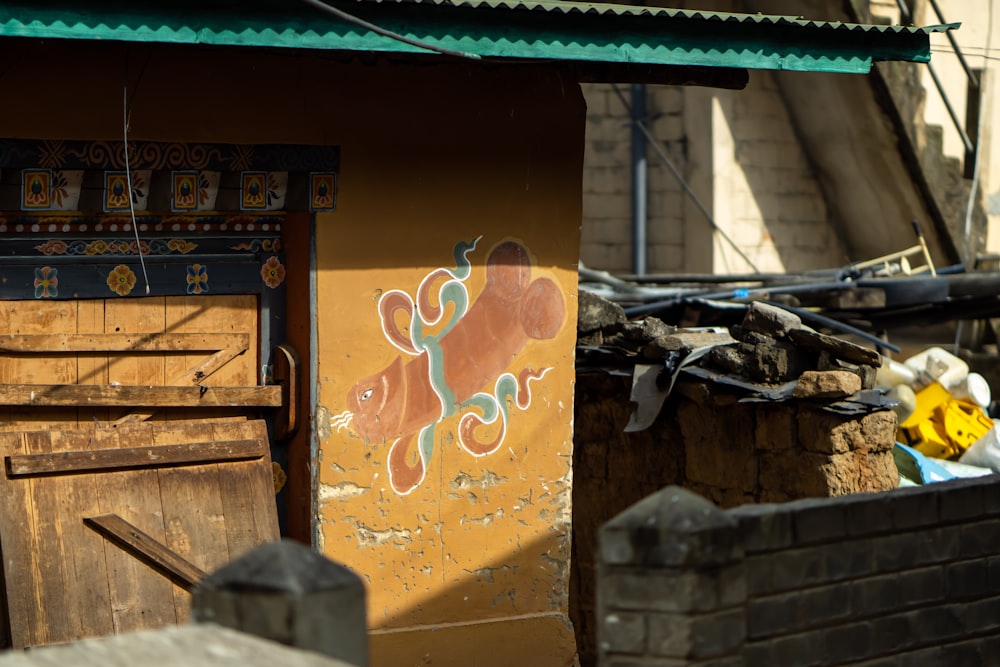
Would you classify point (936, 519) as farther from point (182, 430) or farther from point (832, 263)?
point (832, 263)

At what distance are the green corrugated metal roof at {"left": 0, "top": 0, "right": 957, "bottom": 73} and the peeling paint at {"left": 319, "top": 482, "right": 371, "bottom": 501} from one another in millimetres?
2083

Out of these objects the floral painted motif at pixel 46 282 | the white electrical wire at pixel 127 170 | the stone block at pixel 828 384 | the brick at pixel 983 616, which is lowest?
the brick at pixel 983 616

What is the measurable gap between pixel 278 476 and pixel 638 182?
887 cm

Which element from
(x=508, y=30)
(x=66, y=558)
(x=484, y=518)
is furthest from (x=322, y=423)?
(x=508, y=30)

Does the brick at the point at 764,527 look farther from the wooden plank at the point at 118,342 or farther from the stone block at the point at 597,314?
the stone block at the point at 597,314

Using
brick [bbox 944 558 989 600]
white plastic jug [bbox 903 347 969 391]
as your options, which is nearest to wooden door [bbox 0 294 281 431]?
brick [bbox 944 558 989 600]

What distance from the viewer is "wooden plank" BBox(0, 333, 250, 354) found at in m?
6.57

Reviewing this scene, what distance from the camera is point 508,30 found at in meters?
6.41

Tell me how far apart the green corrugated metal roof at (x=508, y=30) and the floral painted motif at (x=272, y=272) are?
4.39 ft

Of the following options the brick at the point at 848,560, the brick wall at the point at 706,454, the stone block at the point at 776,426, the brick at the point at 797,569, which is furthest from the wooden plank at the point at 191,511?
the stone block at the point at 776,426

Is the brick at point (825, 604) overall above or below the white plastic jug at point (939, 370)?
below

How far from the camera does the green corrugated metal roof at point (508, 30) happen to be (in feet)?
19.0

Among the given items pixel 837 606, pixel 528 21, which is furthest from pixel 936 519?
pixel 528 21

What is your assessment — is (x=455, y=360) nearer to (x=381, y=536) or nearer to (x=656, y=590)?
(x=381, y=536)
